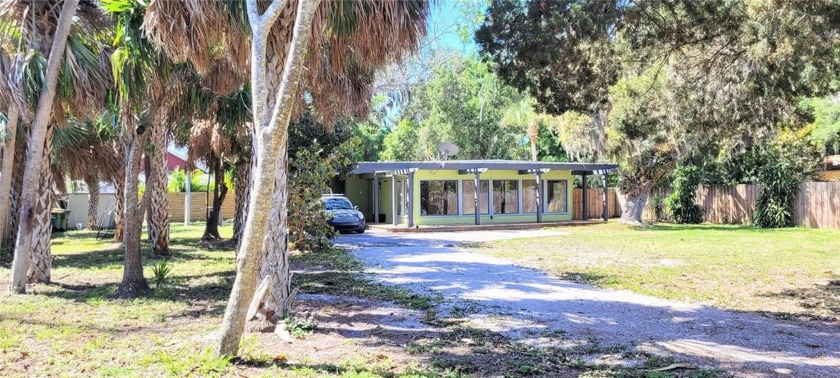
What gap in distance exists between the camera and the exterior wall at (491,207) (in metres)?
25.5

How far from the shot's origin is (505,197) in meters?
27.6

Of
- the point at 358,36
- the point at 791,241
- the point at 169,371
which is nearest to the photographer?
the point at 169,371

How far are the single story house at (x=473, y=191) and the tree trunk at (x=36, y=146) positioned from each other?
1474 centimetres

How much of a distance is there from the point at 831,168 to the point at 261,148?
114 ft

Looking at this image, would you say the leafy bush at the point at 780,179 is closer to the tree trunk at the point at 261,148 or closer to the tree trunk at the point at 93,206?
the tree trunk at the point at 261,148

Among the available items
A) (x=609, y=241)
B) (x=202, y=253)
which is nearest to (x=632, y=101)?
(x=609, y=241)

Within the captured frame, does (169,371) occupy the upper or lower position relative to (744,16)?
lower

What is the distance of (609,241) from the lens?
18172 millimetres

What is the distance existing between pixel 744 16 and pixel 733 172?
21925 millimetres

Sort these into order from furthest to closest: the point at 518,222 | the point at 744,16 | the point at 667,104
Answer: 1. the point at 518,222
2. the point at 667,104
3. the point at 744,16

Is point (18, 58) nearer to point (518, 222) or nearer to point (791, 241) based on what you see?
point (791, 241)

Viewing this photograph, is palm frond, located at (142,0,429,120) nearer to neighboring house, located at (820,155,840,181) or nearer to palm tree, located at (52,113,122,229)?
palm tree, located at (52,113,122,229)

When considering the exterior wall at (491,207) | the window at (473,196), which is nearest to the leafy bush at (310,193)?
the exterior wall at (491,207)

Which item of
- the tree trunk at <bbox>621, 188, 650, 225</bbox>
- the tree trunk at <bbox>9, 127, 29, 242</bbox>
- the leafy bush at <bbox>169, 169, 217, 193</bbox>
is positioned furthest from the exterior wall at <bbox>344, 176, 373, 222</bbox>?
the tree trunk at <bbox>9, 127, 29, 242</bbox>
